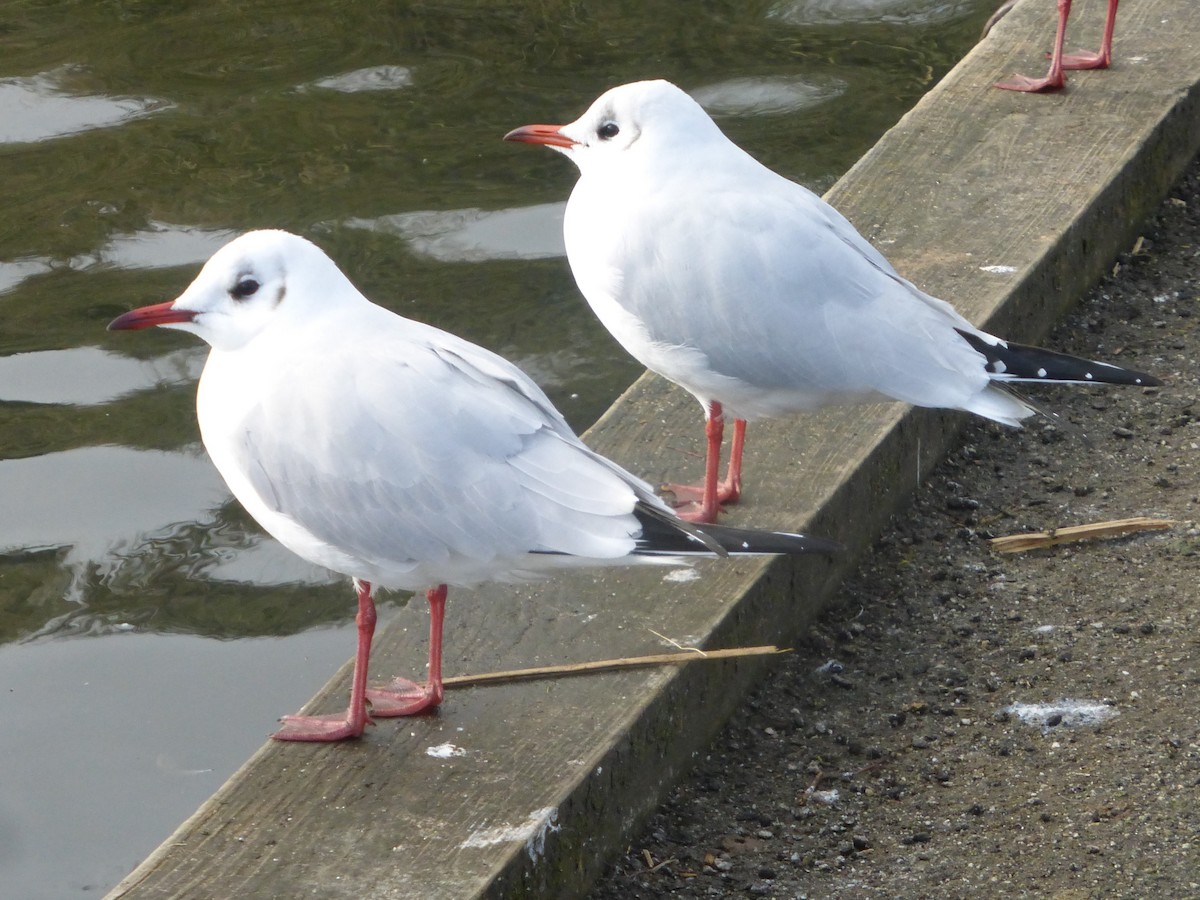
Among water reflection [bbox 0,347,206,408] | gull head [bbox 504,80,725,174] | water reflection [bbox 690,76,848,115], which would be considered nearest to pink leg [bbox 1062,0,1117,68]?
water reflection [bbox 690,76,848,115]

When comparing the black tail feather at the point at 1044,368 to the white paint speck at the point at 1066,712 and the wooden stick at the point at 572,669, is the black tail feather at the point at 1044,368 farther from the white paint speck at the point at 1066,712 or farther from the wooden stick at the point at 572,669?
the wooden stick at the point at 572,669

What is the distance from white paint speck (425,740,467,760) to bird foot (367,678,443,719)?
0.32ft

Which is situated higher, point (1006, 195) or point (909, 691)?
point (1006, 195)

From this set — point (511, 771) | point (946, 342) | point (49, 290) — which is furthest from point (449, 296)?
point (511, 771)

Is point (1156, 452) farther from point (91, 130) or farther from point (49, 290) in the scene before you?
point (91, 130)

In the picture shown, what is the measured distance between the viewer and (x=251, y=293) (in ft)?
10.4

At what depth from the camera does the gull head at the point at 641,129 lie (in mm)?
3795

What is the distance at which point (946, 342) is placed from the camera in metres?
3.66

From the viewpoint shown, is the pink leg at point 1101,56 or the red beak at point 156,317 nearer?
the red beak at point 156,317

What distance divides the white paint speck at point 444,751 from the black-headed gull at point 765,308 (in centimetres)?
84

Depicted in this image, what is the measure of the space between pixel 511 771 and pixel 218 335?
3.19 ft

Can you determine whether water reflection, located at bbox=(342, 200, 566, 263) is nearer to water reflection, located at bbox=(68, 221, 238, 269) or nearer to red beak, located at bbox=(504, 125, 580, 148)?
water reflection, located at bbox=(68, 221, 238, 269)

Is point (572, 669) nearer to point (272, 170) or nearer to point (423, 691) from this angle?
point (423, 691)

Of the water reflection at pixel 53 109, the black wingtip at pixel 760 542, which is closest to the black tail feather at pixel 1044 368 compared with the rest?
the black wingtip at pixel 760 542
